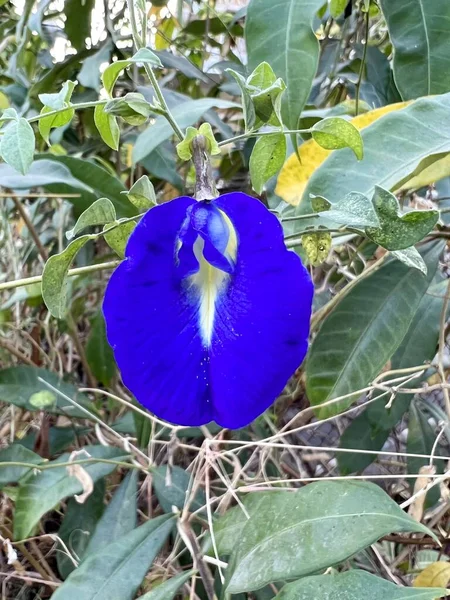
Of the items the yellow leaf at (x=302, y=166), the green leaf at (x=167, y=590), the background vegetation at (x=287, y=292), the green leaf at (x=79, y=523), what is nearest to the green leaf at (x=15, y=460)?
the background vegetation at (x=287, y=292)

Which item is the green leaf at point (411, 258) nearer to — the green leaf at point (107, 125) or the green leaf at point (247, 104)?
the green leaf at point (247, 104)

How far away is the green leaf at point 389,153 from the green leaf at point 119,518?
19.5 inches

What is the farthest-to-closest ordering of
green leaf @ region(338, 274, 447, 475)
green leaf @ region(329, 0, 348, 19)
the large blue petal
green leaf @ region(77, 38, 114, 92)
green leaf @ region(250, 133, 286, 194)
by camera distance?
green leaf @ region(77, 38, 114, 92) → green leaf @ region(338, 274, 447, 475) → green leaf @ region(329, 0, 348, 19) → green leaf @ region(250, 133, 286, 194) → the large blue petal

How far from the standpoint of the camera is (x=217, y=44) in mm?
1407

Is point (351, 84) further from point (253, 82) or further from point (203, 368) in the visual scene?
point (203, 368)

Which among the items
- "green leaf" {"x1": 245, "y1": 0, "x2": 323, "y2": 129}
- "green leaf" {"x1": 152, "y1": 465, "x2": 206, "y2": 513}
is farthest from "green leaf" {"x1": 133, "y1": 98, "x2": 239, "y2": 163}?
"green leaf" {"x1": 152, "y1": 465, "x2": 206, "y2": 513}

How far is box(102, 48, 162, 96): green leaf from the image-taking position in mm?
500

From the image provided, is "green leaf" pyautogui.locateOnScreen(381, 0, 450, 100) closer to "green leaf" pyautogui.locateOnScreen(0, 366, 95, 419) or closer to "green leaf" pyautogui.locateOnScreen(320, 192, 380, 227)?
"green leaf" pyautogui.locateOnScreen(320, 192, 380, 227)

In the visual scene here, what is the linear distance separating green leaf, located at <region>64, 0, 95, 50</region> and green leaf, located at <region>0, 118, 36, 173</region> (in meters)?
0.79

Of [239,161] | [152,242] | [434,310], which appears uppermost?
[152,242]

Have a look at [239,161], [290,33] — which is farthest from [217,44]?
[290,33]

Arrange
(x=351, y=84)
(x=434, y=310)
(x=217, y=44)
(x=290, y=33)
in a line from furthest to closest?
(x=217, y=44), (x=351, y=84), (x=434, y=310), (x=290, y=33)

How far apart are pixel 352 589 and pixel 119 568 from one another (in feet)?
1.00

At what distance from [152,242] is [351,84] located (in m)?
0.74
